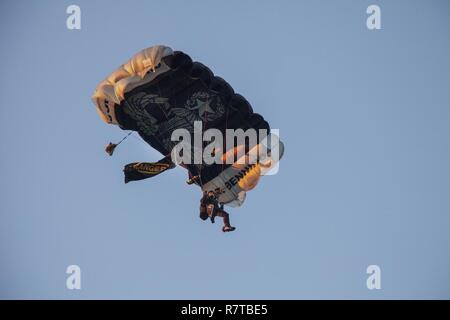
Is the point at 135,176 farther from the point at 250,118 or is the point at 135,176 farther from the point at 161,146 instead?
the point at 250,118

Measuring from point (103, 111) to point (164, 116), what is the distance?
2290 millimetres
